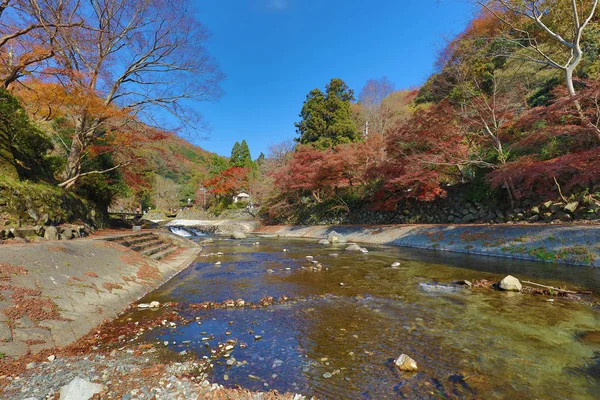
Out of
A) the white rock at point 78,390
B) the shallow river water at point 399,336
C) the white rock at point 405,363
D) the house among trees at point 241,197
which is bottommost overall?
the shallow river water at point 399,336

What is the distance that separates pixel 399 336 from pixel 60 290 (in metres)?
6.16

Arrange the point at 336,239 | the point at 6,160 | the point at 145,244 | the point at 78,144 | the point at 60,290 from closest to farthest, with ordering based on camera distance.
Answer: the point at 60,290, the point at 6,160, the point at 145,244, the point at 78,144, the point at 336,239

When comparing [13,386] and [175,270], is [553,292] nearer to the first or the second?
[13,386]

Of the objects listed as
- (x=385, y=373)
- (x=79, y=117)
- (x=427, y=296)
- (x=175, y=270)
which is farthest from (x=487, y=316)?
(x=79, y=117)

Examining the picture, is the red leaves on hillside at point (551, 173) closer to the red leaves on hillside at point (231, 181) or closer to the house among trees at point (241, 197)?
the red leaves on hillside at point (231, 181)

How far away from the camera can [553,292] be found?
21.5 ft

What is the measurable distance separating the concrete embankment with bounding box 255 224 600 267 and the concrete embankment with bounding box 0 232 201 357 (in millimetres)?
12920

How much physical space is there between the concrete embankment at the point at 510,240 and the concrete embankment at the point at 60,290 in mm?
12920

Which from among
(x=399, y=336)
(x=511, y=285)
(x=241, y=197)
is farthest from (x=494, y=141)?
(x=241, y=197)

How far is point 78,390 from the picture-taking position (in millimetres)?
2707

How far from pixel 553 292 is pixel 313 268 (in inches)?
261

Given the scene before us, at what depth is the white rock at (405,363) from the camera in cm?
355

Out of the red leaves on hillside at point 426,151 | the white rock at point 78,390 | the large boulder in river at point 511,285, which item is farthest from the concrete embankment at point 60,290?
the red leaves on hillside at point 426,151

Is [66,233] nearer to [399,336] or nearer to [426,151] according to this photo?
[399,336]
